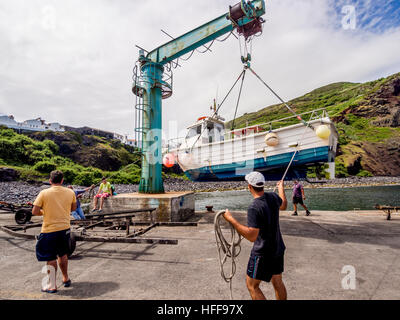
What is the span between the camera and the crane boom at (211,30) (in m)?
6.81

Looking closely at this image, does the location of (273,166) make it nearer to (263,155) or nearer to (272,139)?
(263,155)

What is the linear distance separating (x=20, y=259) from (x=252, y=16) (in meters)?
9.09

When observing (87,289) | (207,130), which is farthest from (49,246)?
(207,130)

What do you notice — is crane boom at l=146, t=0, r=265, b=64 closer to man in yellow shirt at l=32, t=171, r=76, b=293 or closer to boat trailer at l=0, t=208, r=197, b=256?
boat trailer at l=0, t=208, r=197, b=256

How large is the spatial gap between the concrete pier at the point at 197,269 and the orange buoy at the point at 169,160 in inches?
220

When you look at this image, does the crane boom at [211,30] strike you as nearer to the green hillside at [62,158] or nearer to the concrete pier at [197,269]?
the concrete pier at [197,269]

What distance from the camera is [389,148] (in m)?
70.8

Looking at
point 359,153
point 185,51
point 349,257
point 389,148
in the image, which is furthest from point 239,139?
point 389,148

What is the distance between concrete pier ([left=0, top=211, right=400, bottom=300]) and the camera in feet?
8.94

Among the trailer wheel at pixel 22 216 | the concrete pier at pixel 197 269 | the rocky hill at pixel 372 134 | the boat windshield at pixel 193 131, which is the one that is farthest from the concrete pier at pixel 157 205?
the rocky hill at pixel 372 134

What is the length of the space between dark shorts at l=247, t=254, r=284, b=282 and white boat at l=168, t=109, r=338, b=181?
583 centimetres

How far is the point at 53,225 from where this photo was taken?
111 inches
